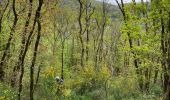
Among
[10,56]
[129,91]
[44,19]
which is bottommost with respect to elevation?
[129,91]

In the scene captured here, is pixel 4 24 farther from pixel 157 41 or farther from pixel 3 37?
pixel 157 41

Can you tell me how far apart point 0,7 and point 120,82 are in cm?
1112

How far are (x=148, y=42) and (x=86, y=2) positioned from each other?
2347cm

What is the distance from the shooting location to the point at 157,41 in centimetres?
1791

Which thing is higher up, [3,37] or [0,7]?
[0,7]

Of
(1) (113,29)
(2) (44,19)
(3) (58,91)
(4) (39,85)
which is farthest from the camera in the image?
(1) (113,29)

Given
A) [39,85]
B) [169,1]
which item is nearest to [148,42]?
[169,1]

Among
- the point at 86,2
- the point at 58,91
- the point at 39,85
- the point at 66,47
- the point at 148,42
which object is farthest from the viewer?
the point at 66,47

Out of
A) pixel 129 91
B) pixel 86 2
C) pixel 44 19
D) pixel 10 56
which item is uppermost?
pixel 86 2

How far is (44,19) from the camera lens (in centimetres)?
1986

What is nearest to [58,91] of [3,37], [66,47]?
[3,37]

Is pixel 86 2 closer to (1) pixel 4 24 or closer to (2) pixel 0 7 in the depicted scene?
(1) pixel 4 24

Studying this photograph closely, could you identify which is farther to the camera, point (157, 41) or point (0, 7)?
point (0, 7)

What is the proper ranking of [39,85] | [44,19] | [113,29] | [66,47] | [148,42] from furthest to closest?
[113,29] → [66,47] → [39,85] → [44,19] → [148,42]
